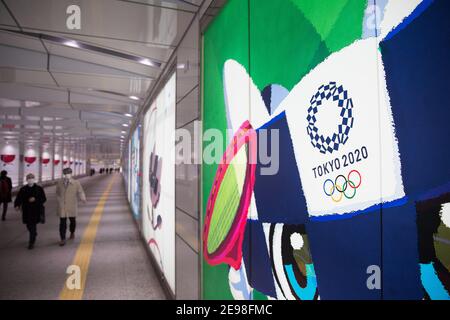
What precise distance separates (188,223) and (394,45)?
2.46m

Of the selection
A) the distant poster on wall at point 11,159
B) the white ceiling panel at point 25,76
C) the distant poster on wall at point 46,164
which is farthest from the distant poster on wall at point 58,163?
the white ceiling panel at point 25,76

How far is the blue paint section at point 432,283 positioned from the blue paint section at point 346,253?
0.15 meters

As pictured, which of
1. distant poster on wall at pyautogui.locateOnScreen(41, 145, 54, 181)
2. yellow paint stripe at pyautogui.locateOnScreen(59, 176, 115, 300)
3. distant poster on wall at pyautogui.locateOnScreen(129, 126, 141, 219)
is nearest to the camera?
yellow paint stripe at pyautogui.locateOnScreen(59, 176, 115, 300)

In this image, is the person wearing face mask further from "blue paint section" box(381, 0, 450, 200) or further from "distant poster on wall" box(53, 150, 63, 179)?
"distant poster on wall" box(53, 150, 63, 179)

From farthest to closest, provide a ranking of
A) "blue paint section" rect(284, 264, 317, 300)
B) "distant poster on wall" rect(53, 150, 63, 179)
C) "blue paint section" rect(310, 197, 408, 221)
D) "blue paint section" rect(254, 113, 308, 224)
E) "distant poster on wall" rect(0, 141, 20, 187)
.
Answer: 1. "distant poster on wall" rect(53, 150, 63, 179)
2. "distant poster on wall" rect(0, 141, 20, 187)
3. "blue paint section" rect(254, 113, 308, 224)
4. "blue paint section" rect(284, 264, 317, 300)
5. "blue paint section" rect(310, 197, 408, 221)

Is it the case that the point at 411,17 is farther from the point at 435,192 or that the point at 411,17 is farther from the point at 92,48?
the point at 92,48

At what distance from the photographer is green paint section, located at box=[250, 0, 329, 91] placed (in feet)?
4.37

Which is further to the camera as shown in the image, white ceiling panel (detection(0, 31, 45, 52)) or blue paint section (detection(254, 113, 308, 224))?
white ceiling panel (detection(0, 31, 45, 52))

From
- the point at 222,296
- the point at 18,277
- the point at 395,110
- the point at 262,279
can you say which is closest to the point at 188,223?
the point at 222,296

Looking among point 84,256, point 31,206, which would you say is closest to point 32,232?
point 31,206

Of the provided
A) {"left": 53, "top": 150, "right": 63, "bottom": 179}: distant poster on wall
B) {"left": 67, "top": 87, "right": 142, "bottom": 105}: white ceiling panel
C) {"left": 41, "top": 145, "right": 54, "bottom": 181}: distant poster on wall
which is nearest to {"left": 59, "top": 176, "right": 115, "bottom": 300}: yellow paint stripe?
{"left": 67, "top": 87, "right": 142, "bottom": 105}: white ceiling panel

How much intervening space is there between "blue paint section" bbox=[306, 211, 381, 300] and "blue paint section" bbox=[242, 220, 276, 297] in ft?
1.42

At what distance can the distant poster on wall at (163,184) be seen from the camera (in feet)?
13.0

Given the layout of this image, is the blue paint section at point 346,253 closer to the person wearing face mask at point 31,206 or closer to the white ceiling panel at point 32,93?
the white ceiling panel at point 32,93
